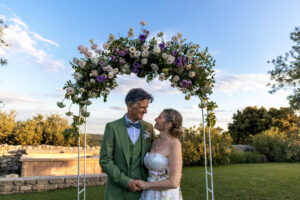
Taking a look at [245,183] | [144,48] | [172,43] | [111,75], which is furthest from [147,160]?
[245,183]

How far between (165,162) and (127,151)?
495mm

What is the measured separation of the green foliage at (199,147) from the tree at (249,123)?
15.6 metres

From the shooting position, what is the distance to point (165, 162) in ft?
9.89

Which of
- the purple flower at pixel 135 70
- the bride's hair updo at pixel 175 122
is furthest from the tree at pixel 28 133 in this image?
the bride's hair updo at pixel 175 122

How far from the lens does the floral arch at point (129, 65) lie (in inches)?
176

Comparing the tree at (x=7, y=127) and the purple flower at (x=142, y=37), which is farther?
the tree at (x=7, y=127)

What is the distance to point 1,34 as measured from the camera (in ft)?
35.7

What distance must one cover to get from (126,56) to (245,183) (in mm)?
7757

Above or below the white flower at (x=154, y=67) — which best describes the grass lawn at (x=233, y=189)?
below

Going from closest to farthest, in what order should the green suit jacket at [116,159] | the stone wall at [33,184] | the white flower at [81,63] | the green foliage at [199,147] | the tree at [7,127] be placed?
the green suit jacket at [116,159] → the white flower at [81,63] → the stone wall at [33,184] → the green foliage at [199,147] → the tree at [7,127]

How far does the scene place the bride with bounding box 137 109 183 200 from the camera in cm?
292

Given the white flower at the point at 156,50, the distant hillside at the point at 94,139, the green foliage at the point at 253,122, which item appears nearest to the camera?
the white flower at the point at 156,50

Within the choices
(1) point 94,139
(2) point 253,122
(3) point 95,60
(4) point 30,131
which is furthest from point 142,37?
(2) point 253,122

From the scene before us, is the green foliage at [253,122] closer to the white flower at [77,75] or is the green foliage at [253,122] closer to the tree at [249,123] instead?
the tree at [249,123]
